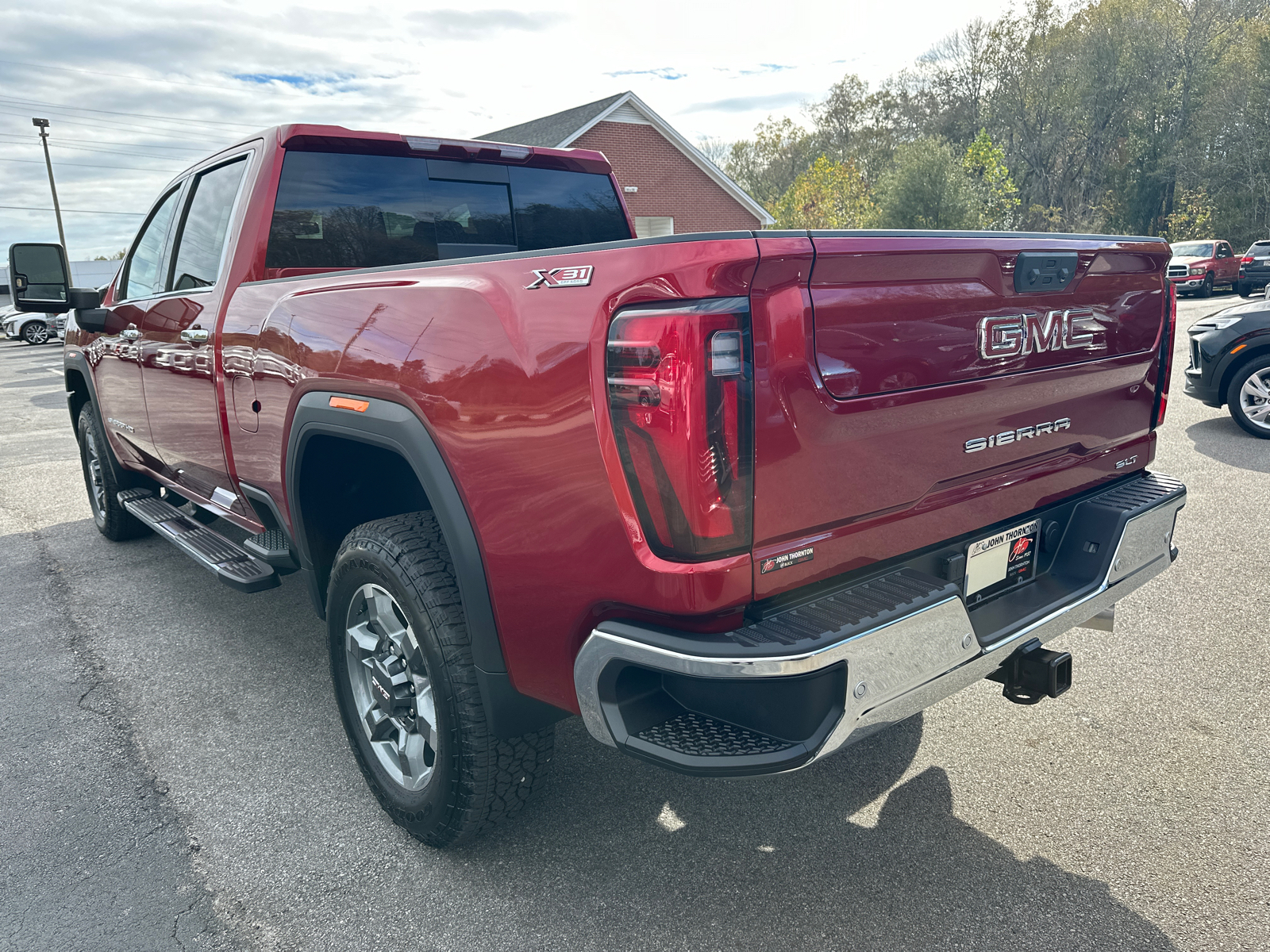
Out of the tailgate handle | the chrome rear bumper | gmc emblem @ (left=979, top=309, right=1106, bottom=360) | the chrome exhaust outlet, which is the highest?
the tailgate handle

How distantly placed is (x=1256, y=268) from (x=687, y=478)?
97.2 feet

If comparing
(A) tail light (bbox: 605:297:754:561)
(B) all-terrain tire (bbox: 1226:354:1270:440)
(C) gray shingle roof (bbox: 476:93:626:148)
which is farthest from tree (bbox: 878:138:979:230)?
(A) tail light (bbox: 605:297:754:561)

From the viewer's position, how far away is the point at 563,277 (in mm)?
1900

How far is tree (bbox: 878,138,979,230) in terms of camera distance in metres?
39.9

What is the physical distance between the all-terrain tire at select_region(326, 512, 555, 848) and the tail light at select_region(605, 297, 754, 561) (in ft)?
2.55

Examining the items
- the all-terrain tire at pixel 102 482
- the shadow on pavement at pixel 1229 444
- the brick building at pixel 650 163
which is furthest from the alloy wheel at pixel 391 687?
the brick building at pixel 650 163

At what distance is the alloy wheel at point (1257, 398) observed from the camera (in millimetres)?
7582

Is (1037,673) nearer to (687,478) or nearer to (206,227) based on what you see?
(687,478)

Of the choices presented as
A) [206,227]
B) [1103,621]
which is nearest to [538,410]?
[1103,621]

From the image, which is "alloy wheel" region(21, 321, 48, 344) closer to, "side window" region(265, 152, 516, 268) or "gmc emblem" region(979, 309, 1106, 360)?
"side window" region(265, 152, 516, 268)

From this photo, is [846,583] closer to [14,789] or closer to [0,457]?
[14,789]

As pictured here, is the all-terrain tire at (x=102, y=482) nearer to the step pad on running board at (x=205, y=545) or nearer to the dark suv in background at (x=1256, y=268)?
the step pad on running board at (x=205, y=545)

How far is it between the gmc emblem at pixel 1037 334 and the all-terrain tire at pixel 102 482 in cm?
504

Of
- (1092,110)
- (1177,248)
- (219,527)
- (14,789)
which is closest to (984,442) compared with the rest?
(14,789)
